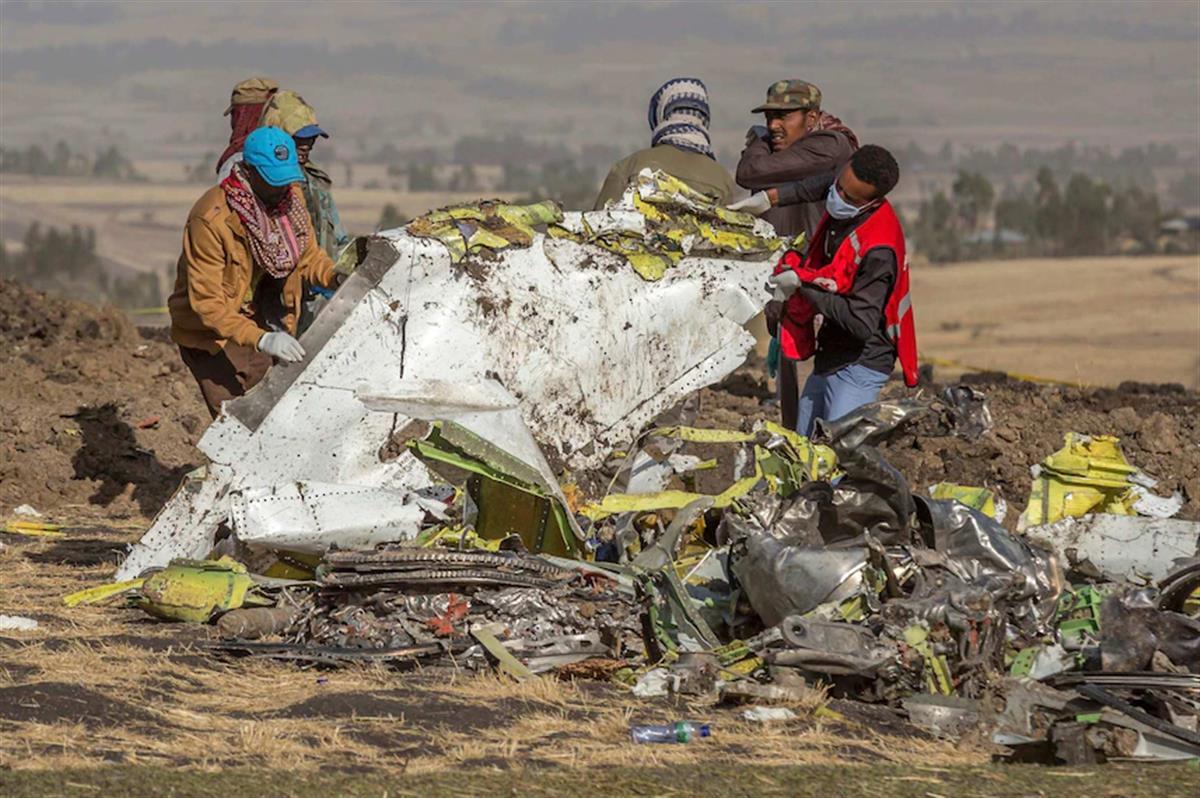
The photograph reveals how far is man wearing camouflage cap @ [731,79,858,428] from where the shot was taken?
9766 millimetres

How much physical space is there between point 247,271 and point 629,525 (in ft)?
7.38

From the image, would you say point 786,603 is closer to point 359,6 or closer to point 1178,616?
point 1178,616

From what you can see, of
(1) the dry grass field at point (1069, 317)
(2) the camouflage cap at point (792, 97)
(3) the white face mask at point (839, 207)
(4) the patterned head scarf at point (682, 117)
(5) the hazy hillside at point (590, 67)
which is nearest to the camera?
(3) the white face mask at point (839, 207)

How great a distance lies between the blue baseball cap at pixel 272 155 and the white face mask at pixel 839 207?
2.46m

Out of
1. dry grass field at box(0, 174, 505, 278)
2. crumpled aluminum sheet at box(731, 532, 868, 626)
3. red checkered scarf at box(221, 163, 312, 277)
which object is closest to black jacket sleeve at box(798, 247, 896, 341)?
crumpled aluminum sheet at box(731, 532, 868, 626)

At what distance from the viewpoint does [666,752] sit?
6137 mm

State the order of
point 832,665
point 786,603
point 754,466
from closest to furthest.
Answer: point 832,665
point 786,603
point 754,466

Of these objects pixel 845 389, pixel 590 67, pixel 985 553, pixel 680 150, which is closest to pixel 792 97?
pixel 680 150

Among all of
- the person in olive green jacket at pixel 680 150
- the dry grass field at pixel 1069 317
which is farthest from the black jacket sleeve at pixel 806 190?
the dry grass field at pixel 1069 317

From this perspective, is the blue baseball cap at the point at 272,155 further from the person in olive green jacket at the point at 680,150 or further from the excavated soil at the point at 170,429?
the excavated soil at the point at 170,429

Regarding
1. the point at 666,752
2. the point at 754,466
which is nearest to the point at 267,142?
the point at 754,466

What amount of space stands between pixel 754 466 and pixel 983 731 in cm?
218

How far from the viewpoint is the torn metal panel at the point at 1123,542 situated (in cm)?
820

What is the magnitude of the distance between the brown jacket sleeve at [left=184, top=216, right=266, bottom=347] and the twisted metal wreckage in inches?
18.9
